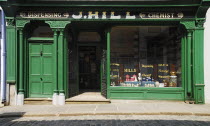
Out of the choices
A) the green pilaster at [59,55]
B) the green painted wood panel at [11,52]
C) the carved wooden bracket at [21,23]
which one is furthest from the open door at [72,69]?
the green painted wood panel at [11,52]

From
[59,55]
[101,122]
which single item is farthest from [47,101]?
[101,122]

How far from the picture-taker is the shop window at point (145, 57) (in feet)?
30.3

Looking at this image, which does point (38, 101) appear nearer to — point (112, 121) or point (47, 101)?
point (47, 101)

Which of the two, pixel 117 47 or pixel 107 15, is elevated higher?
pixel 107 15

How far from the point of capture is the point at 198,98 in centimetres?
858

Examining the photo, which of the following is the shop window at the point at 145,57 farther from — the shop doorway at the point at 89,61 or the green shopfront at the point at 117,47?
the shop doorway at the point at 89,61

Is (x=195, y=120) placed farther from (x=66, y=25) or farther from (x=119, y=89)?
(x=66, y=25)

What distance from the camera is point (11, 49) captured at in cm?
857

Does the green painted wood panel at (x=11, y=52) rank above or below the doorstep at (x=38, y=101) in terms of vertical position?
above

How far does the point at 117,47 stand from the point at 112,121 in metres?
4.20

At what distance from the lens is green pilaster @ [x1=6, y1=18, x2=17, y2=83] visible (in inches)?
336

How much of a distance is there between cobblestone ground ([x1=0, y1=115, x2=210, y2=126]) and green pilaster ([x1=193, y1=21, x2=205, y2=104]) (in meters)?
1.96

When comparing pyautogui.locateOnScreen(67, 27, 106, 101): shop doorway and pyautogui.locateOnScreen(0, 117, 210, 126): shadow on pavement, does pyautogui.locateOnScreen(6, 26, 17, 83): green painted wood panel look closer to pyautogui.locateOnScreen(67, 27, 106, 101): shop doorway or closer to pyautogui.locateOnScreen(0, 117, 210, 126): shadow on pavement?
pyautogui.locateOnScreen(0, 117, 210, 126): shadow on pavement

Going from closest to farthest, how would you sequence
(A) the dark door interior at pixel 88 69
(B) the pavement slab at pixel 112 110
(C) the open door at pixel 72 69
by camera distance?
1. (B) the pavement slab at pixel 112 110
2. (C) the open door at pixel 72 69
3. (A) the dark door interior at pixel 88 69
